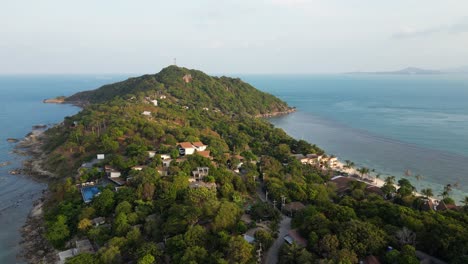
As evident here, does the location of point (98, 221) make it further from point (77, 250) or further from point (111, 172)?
point (111, 172)

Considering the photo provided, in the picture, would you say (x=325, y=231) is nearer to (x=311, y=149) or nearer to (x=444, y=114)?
(x=311, y=149)

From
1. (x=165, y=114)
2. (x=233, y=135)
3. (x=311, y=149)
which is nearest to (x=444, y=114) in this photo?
(x=311, y=149)

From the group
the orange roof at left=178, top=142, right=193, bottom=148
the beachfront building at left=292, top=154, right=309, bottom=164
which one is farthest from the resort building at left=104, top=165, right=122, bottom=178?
the beachfront building at left=292, top=154, right=309, bottom=164

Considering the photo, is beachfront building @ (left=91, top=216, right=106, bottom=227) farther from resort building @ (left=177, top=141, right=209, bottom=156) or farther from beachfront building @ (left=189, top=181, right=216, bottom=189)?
resort building @ (left=177, top=141, right=209, bottom=156)

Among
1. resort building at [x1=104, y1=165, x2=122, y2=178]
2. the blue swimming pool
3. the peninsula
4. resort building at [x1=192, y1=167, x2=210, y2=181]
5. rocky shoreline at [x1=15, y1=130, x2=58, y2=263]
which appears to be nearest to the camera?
the peninsula

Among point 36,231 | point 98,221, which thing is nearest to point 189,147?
point 98,221

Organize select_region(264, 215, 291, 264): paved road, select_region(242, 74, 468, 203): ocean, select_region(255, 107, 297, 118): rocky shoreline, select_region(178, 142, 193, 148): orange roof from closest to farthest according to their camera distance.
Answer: select_region(264, 215, 291, 264): paved road
select_region(178, 142, 193, 148): orange roof
select_region(242, 74, 468, 203): ocean
select_region(255, 107, 297, 118): rocky shoreline
